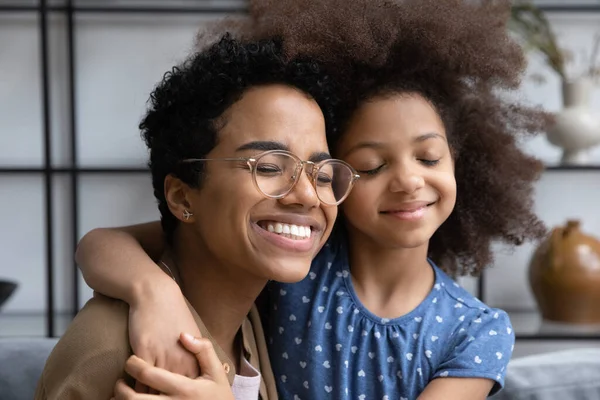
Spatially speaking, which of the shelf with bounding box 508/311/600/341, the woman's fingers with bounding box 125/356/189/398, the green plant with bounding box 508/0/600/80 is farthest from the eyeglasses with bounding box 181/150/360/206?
the shelf with bounding box 508/311/600/341

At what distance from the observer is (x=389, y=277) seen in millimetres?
1590

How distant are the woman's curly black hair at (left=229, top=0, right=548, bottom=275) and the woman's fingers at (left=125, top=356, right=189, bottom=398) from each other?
1.82ft

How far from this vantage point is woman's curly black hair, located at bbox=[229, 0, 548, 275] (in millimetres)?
1482

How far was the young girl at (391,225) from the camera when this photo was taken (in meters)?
1.46

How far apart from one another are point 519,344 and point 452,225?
2371 millimetres

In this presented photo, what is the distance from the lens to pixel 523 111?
178 cm

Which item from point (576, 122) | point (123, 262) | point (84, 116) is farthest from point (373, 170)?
point (84, 116)

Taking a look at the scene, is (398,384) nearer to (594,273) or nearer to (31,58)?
(594,273)

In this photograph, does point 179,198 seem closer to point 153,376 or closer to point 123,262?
point 123,262

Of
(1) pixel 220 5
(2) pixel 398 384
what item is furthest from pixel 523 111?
(1) pixel 220 5

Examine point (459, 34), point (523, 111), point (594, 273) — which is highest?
point (459, 34)

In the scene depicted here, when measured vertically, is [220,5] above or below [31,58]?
above

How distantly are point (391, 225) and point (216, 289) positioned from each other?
0.33 meters

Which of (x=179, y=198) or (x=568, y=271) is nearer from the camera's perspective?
(x=179, y=198)
